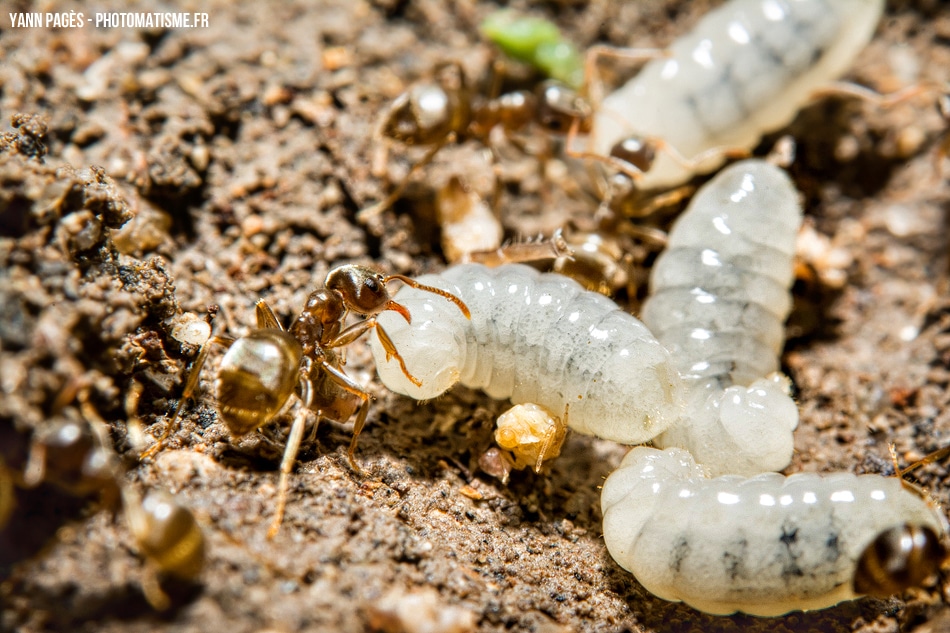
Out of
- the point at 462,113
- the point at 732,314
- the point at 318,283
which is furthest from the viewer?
the point at 462,113

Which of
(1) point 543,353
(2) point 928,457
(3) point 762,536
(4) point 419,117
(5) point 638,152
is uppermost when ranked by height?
(4) point 419,117

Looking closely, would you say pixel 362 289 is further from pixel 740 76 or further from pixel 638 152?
pixel 740 76

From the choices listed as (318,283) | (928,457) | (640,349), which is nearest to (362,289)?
(318,283)

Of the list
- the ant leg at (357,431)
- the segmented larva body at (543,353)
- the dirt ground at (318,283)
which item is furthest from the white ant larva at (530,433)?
the ant leg at (357,431)

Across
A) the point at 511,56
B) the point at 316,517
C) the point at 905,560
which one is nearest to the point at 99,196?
the point at 316,517

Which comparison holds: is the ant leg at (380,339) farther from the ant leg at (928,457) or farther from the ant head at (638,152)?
the ant leg at (928,457)

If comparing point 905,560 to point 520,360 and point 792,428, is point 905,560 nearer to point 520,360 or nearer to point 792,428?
point 792,428
